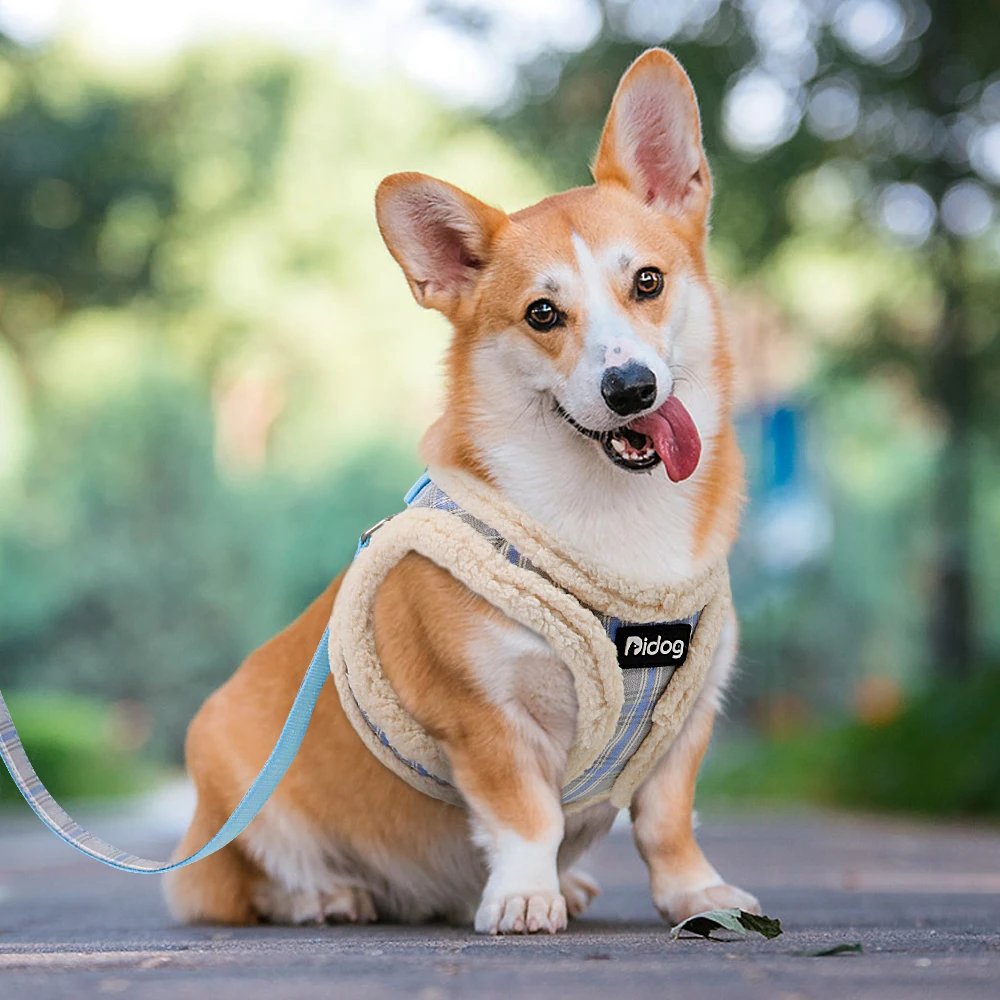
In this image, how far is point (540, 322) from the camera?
3.12 m

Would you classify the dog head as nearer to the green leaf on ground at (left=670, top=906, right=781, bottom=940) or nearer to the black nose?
the black nose

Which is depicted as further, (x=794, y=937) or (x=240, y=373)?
(x=240, y=373)

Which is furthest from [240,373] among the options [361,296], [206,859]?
[206,859]

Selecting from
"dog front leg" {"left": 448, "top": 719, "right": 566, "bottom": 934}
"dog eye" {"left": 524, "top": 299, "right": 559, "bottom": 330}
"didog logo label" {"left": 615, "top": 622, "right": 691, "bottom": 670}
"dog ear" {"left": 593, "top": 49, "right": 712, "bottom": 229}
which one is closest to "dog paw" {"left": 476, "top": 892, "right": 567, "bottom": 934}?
"dog front leg" {"left": 448, "top": 719, "right": 566, "bottom": 934}

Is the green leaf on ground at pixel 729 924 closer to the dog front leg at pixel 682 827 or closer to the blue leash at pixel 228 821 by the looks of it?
the dog front leg at pixel 682 827

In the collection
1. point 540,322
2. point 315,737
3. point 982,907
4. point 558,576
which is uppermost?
point 540,322

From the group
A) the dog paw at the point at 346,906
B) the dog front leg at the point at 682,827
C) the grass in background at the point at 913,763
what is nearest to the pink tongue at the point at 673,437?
the dog front leg at the point at 682,827

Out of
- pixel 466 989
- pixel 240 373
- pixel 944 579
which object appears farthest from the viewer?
pixel 240 373

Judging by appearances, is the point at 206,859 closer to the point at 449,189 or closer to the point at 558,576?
the point at 558,576

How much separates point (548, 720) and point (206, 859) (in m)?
0.98

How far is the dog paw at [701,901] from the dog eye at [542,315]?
114 cm

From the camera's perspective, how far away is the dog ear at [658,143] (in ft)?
10.9

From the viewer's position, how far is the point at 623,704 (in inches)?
119

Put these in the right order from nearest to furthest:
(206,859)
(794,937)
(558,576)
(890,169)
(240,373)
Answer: (794,937) < (558,576) < (206,859) < (890,169) < (240,373)
